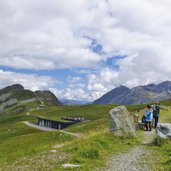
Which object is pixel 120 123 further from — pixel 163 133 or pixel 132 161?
pixel 132 161

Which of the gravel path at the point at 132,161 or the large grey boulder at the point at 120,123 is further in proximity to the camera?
the large grey boulder at the point at 120,123

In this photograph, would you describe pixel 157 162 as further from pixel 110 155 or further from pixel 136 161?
pixel 110 155

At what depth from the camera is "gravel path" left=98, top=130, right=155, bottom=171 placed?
805 inches

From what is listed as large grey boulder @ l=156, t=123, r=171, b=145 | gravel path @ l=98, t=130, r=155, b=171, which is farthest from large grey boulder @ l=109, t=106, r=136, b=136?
gravel path @ l=98, t=130, r=155, b=171

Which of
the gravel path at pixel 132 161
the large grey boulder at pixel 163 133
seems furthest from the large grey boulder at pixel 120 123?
the gravel path at pixel 132 161

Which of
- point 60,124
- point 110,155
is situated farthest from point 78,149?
point 60,124

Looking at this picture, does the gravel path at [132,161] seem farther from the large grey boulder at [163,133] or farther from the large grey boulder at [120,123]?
the large grey boulder at [120,123]

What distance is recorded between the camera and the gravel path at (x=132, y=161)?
2044cm

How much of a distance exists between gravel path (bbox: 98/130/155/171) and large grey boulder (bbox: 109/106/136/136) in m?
5.01

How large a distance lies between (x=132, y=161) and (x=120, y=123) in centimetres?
1144

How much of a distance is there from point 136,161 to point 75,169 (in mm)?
5010

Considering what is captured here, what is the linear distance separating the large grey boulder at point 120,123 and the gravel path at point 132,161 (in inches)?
197

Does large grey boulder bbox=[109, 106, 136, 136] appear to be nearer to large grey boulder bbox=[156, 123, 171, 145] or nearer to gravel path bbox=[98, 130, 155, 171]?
large grey boulder bbox=[156, 123, 171, 145]

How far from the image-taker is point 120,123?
34062 millimetres
